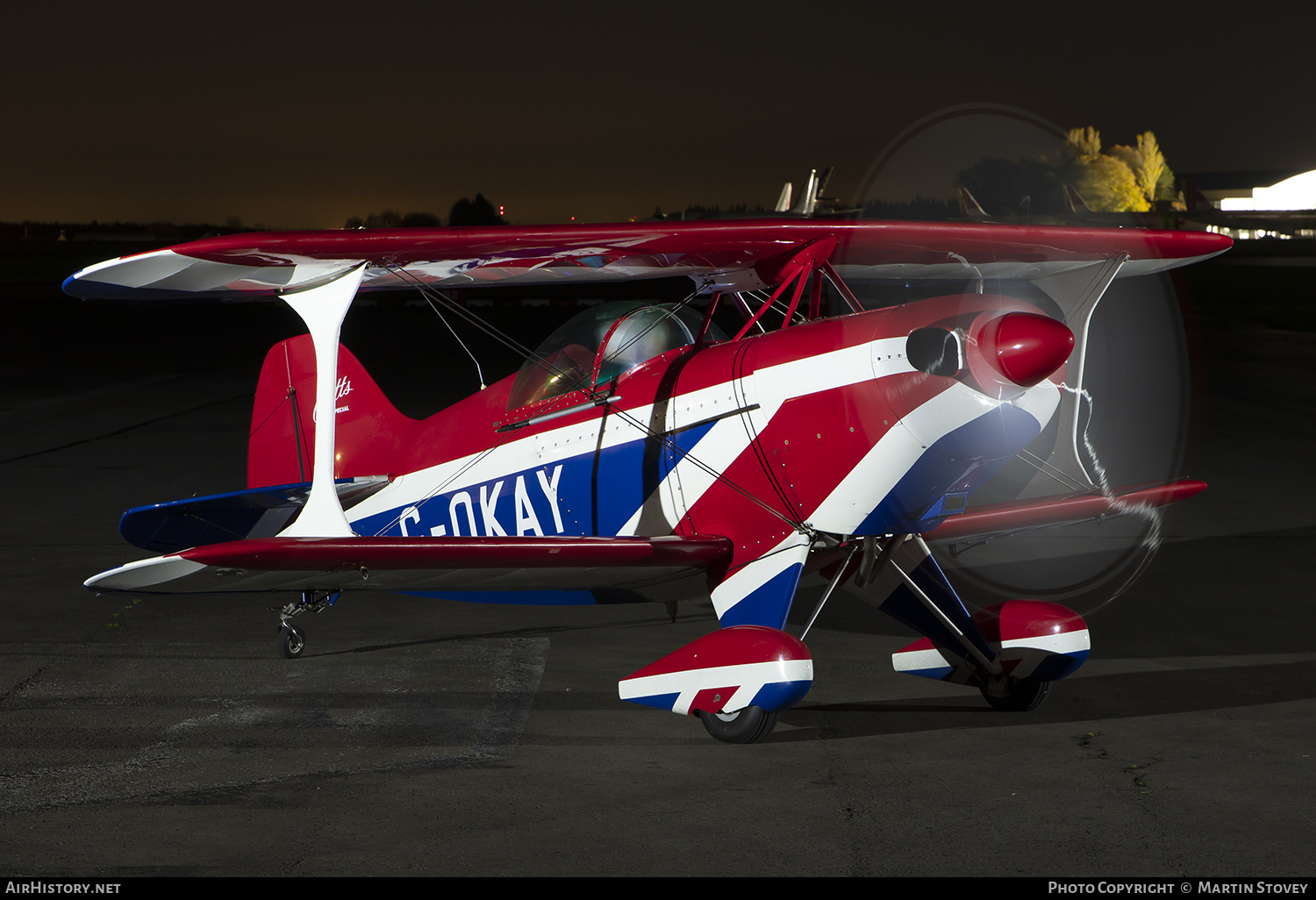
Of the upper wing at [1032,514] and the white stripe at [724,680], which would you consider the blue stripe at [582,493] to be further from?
the upper wing at [1032,514]

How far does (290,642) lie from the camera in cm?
621

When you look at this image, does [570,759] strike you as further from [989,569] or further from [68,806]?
[989,569]

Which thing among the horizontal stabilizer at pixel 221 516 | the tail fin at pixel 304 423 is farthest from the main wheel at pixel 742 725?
the tail fin at pixel 304 423

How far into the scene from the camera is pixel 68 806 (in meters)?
4.29

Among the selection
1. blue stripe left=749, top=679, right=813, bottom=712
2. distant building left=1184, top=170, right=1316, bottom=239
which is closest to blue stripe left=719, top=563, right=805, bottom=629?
blue stripe left=749, top=679, right=813, bottom=712

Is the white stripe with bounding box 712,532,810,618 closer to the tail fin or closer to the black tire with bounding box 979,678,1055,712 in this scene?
the black tire with bounding box 979,678,1055,712

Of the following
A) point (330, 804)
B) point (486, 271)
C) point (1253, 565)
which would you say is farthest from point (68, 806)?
point (1253, 565)

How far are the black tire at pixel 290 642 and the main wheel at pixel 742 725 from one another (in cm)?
236

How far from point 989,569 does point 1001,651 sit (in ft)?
9.22

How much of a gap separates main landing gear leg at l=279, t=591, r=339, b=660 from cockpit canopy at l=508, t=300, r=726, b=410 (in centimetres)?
155

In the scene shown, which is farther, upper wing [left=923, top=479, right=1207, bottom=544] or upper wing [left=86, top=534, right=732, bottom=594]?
upper wing [left=923, top=479, right=1207, bottom=544]

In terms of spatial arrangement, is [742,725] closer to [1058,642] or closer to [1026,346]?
[1058,642]

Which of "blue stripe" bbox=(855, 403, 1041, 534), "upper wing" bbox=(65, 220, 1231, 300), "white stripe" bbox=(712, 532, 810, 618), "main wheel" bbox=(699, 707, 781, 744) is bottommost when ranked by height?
"main wheel" bbox=(699, 707, 781, 744)

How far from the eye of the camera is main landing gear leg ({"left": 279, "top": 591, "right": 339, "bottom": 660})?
6.21m
